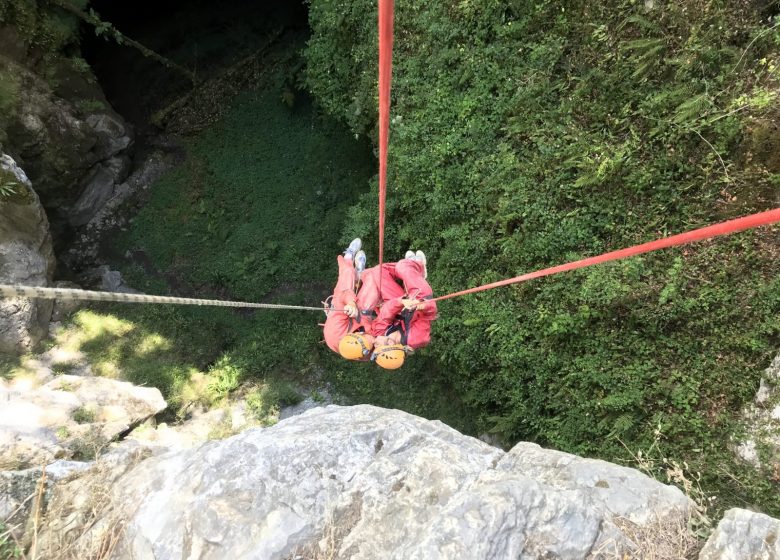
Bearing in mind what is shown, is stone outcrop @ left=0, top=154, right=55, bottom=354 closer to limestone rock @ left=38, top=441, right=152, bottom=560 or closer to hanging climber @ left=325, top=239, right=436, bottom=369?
limestone rock @ left=38, top=441, right=152, bottom=560

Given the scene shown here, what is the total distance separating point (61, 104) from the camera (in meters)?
9.07

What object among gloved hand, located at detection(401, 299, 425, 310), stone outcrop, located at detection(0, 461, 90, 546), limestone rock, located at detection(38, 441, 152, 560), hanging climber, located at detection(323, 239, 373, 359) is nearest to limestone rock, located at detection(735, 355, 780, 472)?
gloved hand, located at detection(401, 299, 425, 310)

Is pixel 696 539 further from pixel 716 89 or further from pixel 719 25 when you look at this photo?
pixel 719 25

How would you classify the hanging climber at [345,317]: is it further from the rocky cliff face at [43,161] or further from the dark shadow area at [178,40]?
the dark shadow area at [178,40]

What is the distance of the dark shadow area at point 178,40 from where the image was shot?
1104 cm

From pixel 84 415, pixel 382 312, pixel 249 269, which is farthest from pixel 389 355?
pixel 249 269

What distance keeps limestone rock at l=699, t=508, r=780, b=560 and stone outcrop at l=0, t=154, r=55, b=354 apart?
9.60m

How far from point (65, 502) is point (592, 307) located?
5.79 m

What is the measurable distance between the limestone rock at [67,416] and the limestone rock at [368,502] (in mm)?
1086

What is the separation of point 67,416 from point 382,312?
4672 millimetres

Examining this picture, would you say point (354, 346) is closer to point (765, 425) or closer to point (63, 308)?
point (765, 425)

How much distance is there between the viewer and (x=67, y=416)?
6.34 m

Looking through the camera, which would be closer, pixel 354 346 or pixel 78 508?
pixel 78 508

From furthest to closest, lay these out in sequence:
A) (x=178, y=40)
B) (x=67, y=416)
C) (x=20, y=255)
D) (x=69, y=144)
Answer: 1. (x=178, y=40)
2. (x=69, y=144)
3. (x=20, y=255)
4. (x=67, y=416)
